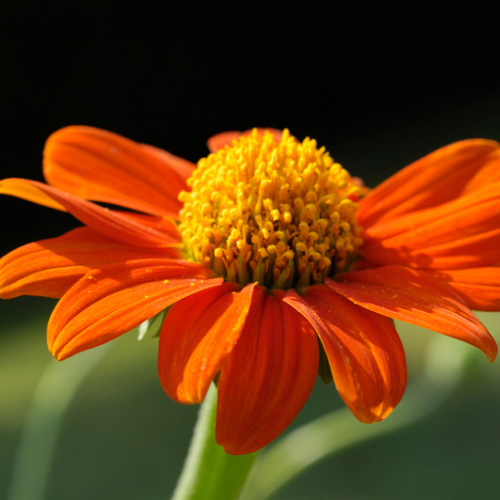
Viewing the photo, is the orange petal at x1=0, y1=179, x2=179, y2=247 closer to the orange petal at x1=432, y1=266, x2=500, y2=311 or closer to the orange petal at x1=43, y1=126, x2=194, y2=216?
the orange petal at x1=43, y1=126, x2=194, y2=216

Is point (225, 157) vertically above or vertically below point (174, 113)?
below

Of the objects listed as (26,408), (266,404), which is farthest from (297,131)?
(266,404)

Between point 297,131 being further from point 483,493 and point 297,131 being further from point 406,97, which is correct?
point 483,493

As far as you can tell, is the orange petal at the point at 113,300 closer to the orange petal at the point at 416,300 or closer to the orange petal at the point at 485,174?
the orange petal at the point at 416,300

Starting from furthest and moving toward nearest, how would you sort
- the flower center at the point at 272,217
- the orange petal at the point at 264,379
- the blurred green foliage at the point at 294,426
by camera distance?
the blurred green foliage at the point at 294,426 → the flower center at the point at 272,217 → the orange petal at the point at 264,379

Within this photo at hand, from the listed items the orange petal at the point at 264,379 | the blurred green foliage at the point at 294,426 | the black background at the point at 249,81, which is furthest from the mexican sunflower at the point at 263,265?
the black background at the point at 249,81

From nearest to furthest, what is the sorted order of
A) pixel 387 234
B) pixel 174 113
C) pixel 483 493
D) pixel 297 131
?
pixel 387 234, pixel 483 493, pixel 174 113, pixel 297 131

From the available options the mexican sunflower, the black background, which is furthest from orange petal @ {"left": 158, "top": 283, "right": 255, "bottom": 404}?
the black background
